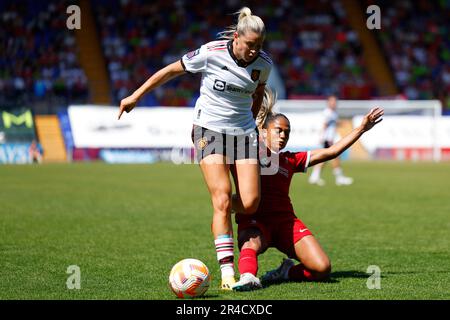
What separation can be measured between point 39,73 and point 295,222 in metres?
25.5

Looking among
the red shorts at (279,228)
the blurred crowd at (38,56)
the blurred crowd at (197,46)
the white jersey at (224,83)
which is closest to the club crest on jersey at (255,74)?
the white jersey at (224,83)

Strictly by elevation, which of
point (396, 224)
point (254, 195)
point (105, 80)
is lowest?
point (396, 224)

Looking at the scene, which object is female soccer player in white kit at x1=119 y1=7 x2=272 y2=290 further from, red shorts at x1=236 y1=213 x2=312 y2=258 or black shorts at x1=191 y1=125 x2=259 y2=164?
red shorts at x1=236 y1=213 x2=312 y2=258

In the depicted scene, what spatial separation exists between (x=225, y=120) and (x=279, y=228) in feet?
3.68

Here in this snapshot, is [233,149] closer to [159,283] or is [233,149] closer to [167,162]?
[159,283]

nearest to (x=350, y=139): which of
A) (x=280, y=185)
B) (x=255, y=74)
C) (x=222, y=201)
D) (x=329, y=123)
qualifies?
(x=280, y=185)

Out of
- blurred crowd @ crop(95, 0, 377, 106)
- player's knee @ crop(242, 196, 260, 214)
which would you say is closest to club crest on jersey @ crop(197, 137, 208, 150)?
player's knee @ crop(242, 196, 260, 214)

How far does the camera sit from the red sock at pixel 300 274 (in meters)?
7.16

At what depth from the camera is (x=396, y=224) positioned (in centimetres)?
1174

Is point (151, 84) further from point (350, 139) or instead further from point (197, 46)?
point (197, 46)

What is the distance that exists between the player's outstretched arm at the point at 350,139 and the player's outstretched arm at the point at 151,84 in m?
1.43

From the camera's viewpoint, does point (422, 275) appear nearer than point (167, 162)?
Yes
